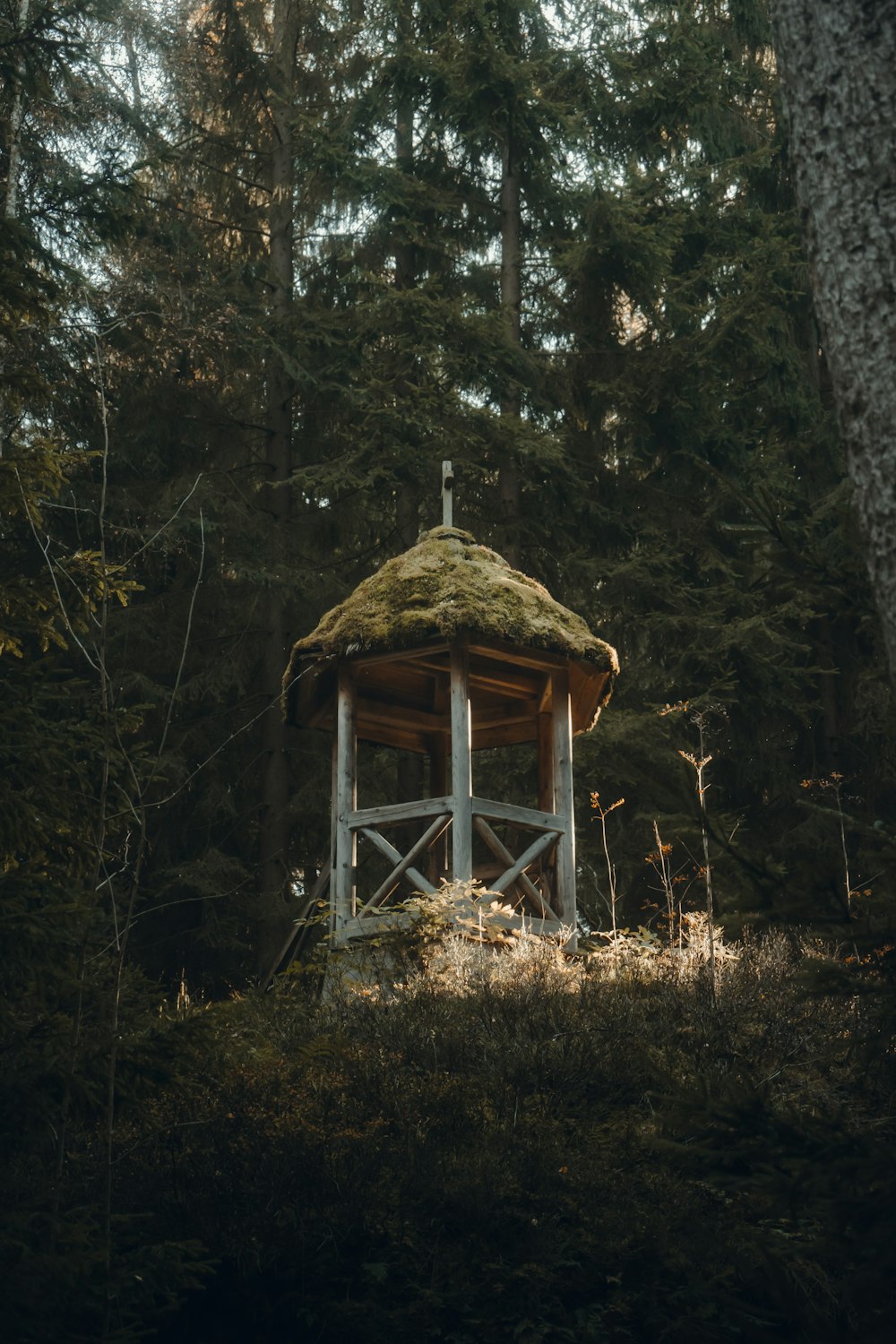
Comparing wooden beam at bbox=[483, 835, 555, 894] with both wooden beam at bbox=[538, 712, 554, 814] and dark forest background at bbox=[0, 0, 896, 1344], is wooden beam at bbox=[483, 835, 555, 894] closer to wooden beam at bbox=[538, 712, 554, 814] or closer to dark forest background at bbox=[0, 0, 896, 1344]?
wooden beam at bbox=[538, 712, 554, 814]

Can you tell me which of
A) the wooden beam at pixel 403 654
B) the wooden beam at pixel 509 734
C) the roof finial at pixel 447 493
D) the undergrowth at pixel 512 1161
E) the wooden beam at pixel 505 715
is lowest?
the undergrowth at pixel 512 1161

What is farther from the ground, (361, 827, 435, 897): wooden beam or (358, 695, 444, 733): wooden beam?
(358, 695, 444, 733): wooden beam

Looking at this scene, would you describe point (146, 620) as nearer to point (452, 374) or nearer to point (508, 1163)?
point (452, 374)

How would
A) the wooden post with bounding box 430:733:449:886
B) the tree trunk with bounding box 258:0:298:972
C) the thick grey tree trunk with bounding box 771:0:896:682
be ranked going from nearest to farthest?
1. the thick grey tree trunk with bounding box 771:0:896:682
2. the wooden post with bounding box 430:733:449:886
3. the tree trunk with bounding box 258:0:298:972

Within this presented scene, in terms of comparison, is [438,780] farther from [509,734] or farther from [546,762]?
[546,762]

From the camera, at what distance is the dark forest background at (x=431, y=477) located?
20.7 feet

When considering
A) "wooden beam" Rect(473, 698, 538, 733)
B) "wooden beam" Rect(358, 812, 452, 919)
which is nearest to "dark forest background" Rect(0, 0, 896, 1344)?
"wooden beam" Rect(358, 812, 452, 919)

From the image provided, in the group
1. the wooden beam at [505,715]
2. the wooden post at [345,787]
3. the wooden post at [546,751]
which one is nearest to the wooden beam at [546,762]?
the wooden post at [546,751]

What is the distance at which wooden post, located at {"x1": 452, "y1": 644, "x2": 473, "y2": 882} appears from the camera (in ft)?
30.0

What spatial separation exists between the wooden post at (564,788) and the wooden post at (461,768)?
2.64 ft

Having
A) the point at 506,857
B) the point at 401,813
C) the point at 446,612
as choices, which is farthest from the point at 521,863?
the point at 446,612

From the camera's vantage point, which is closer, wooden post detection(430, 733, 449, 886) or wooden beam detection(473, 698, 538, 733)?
wooden beam detection(473, 698, 538, 733)

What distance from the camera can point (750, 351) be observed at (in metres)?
15.3

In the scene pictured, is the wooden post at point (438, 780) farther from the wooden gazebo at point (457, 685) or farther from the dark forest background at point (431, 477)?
the dark forest background at point (431, 477)
